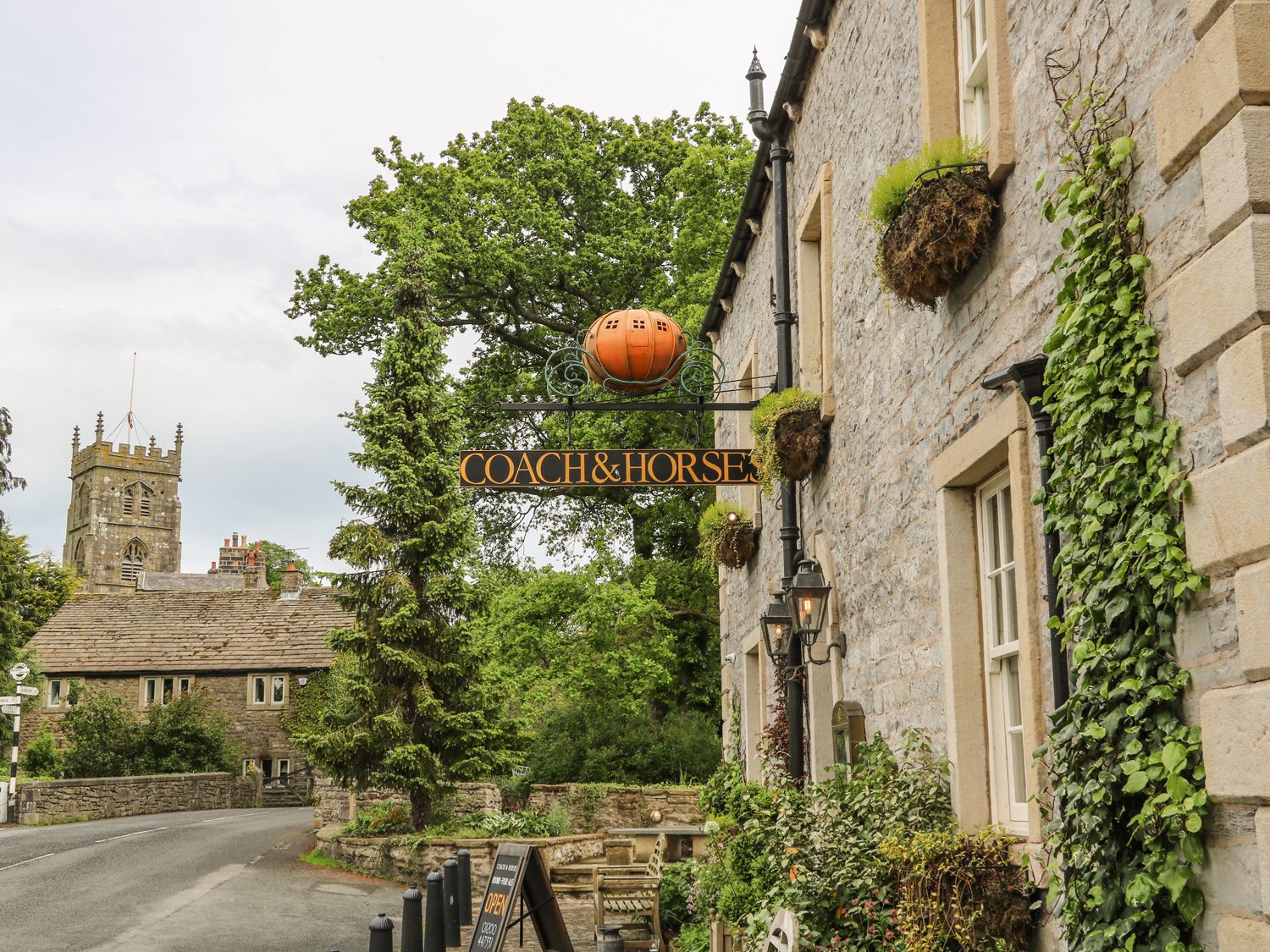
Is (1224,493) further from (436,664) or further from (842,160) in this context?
(436,664)

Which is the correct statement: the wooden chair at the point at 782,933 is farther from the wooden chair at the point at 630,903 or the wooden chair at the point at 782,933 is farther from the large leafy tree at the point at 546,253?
the large leafy tree at the point at 546,253

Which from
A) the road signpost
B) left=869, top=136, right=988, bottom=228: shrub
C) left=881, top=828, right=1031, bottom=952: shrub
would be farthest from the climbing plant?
the road signpost

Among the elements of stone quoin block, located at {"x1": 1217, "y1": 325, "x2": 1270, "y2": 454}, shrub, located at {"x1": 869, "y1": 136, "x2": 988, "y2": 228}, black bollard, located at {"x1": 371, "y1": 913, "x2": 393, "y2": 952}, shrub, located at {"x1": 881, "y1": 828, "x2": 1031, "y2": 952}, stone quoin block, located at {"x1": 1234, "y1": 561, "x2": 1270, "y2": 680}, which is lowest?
black bollard, located at {"x1": 371, "y1": 913, "x2": 393, "y2": 952}

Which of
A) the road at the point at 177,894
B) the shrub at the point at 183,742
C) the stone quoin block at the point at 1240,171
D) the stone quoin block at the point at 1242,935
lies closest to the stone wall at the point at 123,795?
the shrub at the point at 183,742

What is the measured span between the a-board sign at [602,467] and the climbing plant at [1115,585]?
544cm

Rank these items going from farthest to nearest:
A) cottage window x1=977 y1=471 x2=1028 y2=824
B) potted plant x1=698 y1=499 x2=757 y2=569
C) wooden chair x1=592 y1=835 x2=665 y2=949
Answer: potted plant x1=698 y1=499 x2=757 y2=569, wooden chair x1=592 y1=835 x2=665 y2=949, cottage window x1=977 y1=471 x2=1028 y2=824

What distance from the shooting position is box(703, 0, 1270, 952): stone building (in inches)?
132

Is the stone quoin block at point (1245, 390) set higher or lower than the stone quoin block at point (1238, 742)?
higher

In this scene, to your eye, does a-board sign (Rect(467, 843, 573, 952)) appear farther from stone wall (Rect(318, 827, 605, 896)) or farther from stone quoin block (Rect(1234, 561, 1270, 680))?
stone quoin block (Rect(1234, 561, 1270, 680))

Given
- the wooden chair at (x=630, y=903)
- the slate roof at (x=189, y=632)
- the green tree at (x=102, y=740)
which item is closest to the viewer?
the wooden chair at (x=630, y=903)

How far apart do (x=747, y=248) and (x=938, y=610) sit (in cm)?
736

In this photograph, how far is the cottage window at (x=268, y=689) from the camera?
130ft

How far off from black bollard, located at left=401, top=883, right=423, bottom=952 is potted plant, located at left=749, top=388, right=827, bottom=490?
4.01 metres

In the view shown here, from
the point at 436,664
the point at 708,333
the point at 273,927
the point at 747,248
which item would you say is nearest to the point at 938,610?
the point at 747,248
